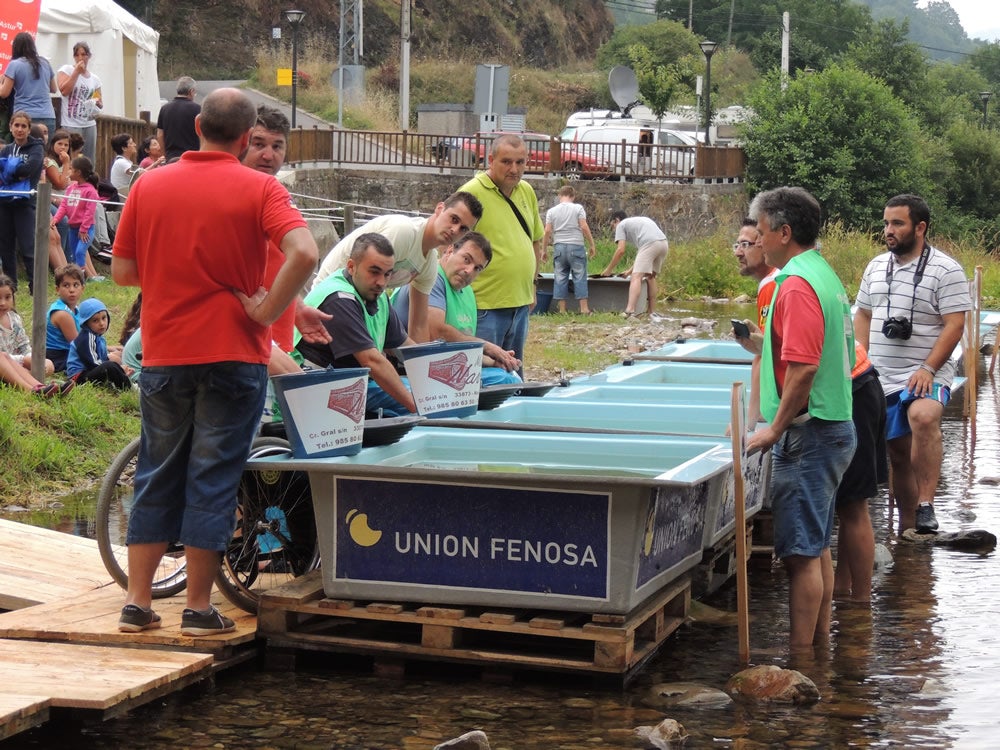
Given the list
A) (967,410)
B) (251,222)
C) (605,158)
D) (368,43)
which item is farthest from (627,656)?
(368,43)

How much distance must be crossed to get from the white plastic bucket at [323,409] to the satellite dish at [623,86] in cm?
4226

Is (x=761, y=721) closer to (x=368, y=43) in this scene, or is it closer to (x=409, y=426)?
(x=409, y=426)

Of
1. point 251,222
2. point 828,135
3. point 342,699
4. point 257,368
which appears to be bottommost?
point 342,699

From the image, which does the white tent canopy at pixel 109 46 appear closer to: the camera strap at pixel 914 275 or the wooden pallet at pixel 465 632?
the camera strap at pixel 914 275

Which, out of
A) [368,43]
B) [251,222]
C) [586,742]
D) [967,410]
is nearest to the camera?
[586,742]

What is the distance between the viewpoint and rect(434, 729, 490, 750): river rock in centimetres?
408

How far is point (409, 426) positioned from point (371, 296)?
27.5 inches

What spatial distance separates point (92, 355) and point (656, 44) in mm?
62546

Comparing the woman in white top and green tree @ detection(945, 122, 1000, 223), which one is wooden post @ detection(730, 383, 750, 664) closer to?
the woman in white top

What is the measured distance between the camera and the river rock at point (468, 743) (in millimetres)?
4078

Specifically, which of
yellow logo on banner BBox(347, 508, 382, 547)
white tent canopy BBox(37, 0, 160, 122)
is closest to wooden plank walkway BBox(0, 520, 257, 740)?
yellow logo on banner BBox(347, 508, 382, 547)

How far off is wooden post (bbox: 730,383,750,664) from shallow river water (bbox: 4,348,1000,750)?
0.47ft

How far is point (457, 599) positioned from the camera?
199 inches

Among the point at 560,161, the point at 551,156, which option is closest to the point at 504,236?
the point at 551,156
